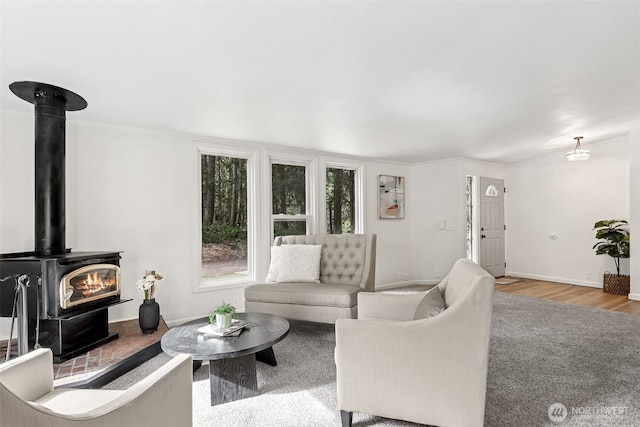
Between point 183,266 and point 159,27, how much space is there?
2727mm

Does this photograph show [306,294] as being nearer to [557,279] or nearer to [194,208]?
[194,208]

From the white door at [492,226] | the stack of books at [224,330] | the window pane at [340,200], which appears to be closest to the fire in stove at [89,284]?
the stack of books at [224,330]

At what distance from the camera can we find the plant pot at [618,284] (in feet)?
17.6

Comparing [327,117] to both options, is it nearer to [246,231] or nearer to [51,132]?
[246,231]

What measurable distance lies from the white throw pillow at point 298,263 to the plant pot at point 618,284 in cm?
475

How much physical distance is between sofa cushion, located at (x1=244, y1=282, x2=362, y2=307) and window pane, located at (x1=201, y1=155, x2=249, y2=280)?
3.12 feet

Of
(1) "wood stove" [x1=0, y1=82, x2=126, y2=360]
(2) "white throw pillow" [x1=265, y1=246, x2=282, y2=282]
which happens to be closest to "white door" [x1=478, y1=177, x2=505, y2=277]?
(2) "white throw pillow" [x1=265, y1=246, x2=282, y2=282]

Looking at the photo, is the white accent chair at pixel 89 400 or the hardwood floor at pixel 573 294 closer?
the white accent chair at pixel 89 400

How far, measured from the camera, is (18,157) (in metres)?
3.22

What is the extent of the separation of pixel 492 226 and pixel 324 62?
552cm

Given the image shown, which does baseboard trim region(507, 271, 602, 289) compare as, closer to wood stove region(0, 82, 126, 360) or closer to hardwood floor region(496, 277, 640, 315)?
hardwood floor region(496, 277, 640, 315)

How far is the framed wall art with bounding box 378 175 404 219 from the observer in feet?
20.1

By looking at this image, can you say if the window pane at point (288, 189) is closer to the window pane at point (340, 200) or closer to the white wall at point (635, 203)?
the window pane at point (340, 200)

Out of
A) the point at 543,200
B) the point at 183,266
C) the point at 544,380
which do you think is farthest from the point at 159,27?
the point at 543,200
